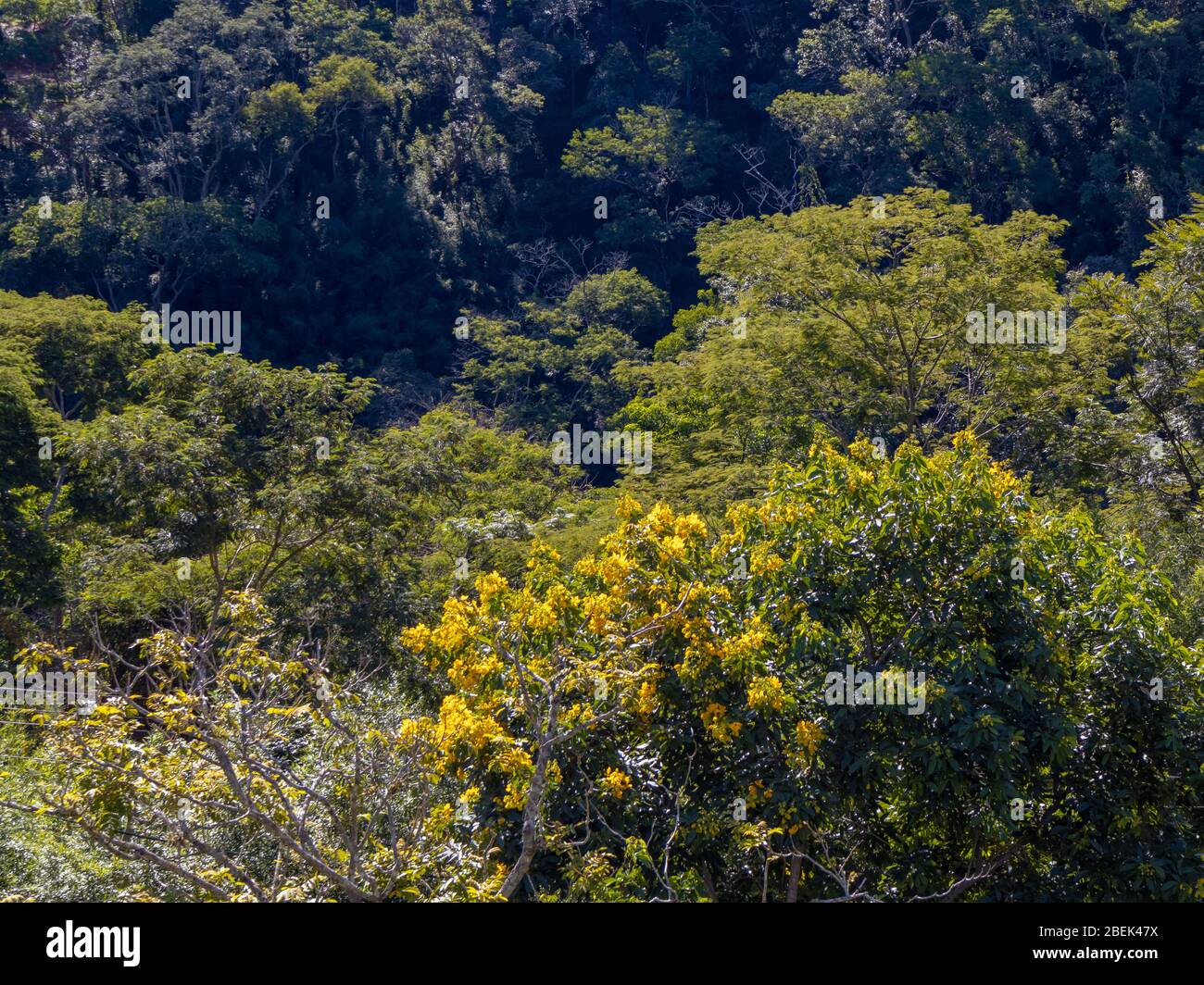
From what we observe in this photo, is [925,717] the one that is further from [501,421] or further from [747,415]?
[501,421]

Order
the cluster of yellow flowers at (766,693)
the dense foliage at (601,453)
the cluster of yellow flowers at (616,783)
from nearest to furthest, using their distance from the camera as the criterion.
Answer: the cluster of yellow flowers at (616,783)
the cluster of yellow flowers at (766,693)
the dense foliage at (601,453)

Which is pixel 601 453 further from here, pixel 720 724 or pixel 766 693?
pixel 766 693

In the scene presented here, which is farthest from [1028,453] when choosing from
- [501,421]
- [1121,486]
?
[501,421]

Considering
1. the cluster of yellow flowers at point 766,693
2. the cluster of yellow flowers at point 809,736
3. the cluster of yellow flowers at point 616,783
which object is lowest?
the cluster of yellow flowers at point 616,783

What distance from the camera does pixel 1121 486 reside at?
56.5 feet

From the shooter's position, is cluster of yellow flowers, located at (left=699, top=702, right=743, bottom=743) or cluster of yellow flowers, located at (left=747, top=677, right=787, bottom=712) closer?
cluster of yellow flowers, located at (left=747, top=677, right=787, bottom=712)

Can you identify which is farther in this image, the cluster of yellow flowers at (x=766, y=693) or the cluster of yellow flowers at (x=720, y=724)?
the cluster of yellow flowers at (x=720, y=724)

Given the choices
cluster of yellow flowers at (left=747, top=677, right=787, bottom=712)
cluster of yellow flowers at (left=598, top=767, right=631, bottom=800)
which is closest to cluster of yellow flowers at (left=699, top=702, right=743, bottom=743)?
cluster of yellow flowers at (left=747, top=677, right=787, bottom=712)

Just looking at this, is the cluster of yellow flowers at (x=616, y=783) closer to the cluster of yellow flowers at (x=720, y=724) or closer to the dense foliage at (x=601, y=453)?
the dense foliage at (x=601, y=453)

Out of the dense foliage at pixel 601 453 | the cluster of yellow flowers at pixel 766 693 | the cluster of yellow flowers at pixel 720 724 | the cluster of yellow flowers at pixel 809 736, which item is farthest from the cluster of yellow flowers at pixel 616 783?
the cluster of yellow flowers at pixel 809 736

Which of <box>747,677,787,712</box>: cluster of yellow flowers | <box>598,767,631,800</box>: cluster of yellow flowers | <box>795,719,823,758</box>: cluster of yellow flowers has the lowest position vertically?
<box>598,767,631,800</box>: cluster of yellow flowers

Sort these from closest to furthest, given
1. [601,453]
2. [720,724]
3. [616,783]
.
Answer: [616,783] → [720,724] → [601,453]

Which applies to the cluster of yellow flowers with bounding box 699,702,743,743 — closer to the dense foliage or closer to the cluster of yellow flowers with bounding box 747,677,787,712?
the dense foliage

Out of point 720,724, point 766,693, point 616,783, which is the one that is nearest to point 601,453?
point 720,724
